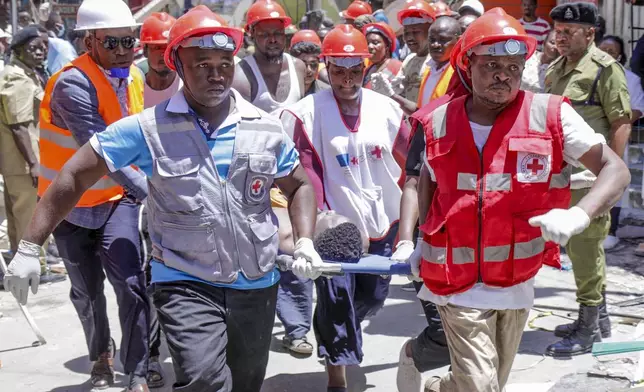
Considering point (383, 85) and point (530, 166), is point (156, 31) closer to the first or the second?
point (383, 85)

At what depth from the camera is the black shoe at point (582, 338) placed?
6.06 m

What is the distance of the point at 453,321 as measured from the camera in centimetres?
392

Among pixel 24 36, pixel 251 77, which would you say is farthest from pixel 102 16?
pixel 24 36

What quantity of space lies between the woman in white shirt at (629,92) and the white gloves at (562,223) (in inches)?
219

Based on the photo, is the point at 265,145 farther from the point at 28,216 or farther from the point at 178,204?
the point at 28,216

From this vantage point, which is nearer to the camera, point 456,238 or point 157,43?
point 456,238

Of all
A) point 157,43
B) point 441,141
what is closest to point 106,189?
point 157,43

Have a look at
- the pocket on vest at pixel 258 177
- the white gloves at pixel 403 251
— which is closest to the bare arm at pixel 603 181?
the white gloves at pixel 403 251

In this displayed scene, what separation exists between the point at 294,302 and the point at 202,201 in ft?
8.59

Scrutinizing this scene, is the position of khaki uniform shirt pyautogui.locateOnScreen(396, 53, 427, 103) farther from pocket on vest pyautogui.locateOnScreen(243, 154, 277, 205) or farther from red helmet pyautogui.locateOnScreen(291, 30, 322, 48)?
pocket on vest pyautogui.locateOnScreen(243, 154, 277, 205)

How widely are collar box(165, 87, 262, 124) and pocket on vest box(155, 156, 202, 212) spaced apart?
218 millimetres

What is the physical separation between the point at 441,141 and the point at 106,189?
2.34 metres

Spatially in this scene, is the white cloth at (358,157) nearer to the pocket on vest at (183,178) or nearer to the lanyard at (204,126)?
the lanyard at (204,126)

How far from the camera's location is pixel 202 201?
386cm
